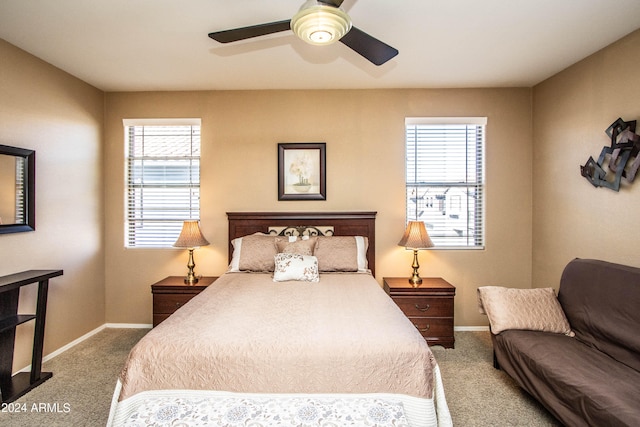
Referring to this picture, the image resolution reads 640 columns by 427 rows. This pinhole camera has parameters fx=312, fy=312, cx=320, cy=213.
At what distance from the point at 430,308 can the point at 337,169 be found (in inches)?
70.9

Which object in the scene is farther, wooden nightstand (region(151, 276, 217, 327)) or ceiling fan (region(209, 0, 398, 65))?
wooden nightstand (region(151, 276, 217, 327))

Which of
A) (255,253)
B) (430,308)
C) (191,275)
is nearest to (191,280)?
(191,275)

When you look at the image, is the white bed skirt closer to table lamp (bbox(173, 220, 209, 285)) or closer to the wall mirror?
table lamp (bbox(173, 220, 209, 285))

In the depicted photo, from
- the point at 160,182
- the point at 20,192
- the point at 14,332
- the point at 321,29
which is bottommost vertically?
the point at 14,332

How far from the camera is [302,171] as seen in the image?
12.0 ft

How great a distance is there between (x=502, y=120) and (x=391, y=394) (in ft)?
10.8

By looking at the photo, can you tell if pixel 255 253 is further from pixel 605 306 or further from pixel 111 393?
pixel 605 306

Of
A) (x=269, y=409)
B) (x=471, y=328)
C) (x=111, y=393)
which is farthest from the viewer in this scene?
(x=471, y=328)

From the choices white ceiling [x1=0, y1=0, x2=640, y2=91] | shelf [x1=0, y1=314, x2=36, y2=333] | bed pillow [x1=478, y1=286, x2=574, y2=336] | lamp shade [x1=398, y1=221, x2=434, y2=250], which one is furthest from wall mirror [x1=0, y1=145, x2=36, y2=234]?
bed pillow [x1=478, y1=286, x2=574, y2=336]

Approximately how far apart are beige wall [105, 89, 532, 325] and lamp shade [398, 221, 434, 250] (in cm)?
28

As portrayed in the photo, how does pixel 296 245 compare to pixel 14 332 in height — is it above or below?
above

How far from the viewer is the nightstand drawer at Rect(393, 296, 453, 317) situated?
3123 millimetres

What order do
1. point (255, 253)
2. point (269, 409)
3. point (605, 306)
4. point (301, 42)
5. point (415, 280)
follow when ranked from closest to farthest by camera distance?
point (269, 409) < point (605, 306) < point (301, 42) < point (255, 253) < point (415, 280)

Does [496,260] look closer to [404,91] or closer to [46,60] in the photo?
[404,91]
